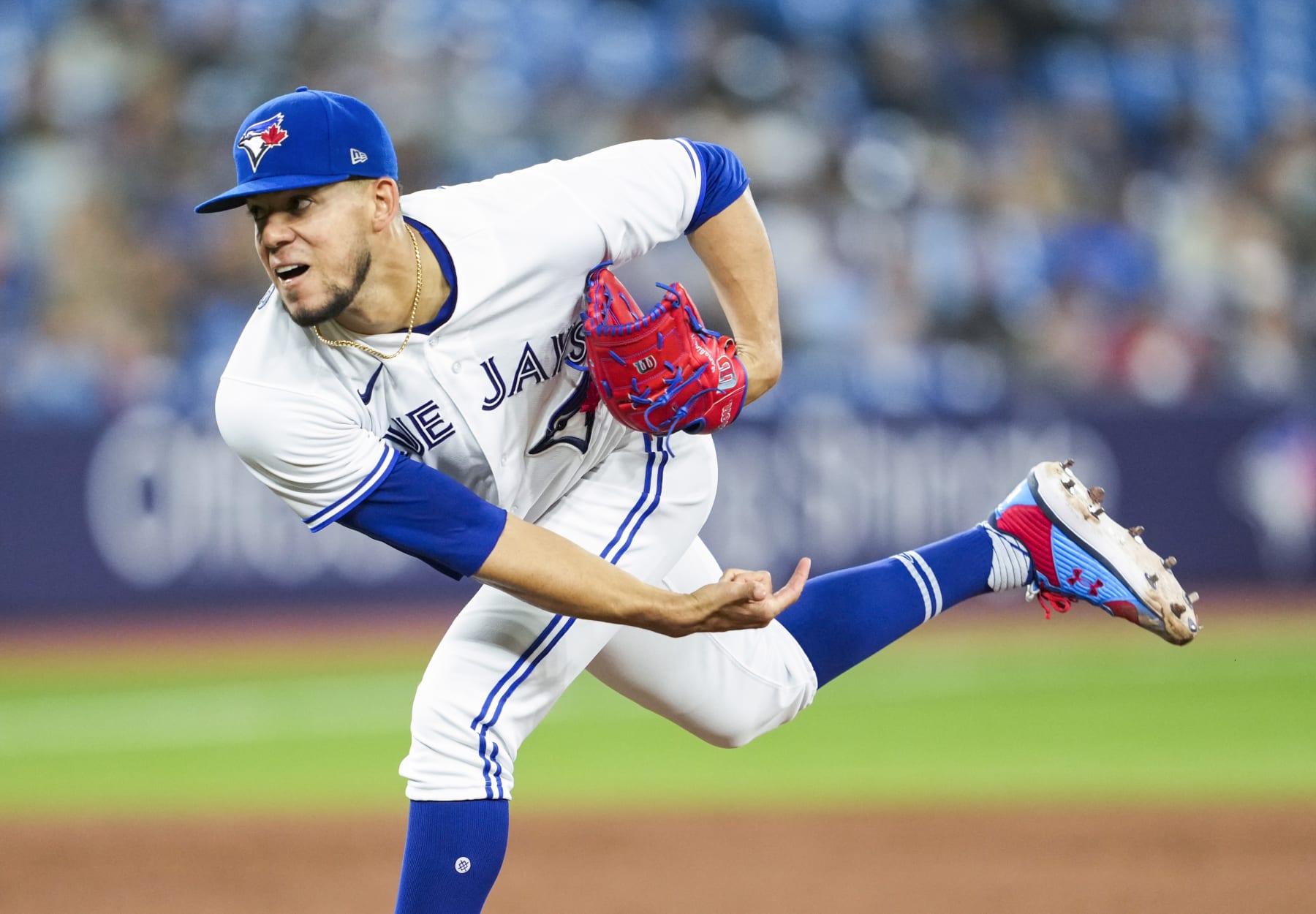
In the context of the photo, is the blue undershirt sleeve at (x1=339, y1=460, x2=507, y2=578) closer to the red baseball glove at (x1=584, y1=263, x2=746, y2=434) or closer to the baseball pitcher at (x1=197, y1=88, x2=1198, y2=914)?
the baseball pitcher at (x1=197, y1=88, x2=1198, y2=914)

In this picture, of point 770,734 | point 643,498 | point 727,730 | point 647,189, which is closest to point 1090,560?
point 727,730

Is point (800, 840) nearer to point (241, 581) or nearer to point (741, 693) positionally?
point (741, 693)

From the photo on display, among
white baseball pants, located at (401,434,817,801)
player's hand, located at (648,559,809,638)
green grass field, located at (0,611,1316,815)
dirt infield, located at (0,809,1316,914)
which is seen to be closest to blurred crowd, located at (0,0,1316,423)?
green grass field, located at (0,611,1316,815)

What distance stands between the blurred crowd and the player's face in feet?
20.1

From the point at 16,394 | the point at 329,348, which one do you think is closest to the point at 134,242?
the point at 16,394

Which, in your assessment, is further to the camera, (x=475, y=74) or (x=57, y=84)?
(x=475, y=74)

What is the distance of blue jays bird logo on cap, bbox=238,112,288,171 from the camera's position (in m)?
2.94

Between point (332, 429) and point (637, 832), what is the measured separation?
10.4 feet

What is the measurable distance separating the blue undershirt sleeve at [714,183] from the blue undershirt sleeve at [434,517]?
3.05 ft

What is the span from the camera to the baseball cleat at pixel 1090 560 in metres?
3.78

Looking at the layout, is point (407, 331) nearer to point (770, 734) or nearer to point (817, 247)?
point (770, 734)

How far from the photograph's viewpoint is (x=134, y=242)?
382 inches

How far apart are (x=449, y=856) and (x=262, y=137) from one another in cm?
144

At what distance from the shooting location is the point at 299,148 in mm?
2945
